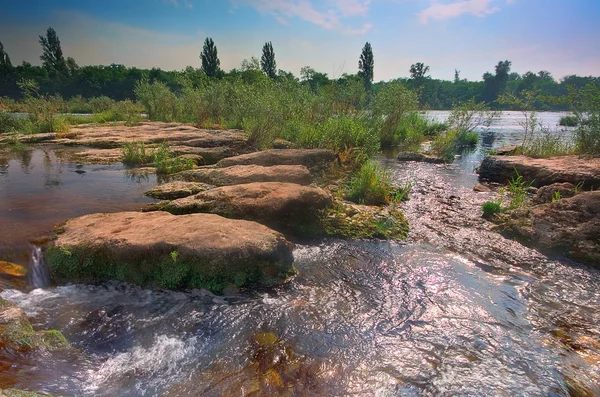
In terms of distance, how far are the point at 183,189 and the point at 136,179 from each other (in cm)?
191

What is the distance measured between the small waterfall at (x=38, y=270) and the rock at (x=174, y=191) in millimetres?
2606

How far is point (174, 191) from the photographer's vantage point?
6969 millimetres

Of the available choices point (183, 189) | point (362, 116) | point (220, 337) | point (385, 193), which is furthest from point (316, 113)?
point (220, 337)

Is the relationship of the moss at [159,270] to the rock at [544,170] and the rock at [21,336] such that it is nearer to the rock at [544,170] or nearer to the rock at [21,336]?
the rock at [21,336]

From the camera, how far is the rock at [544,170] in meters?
8.73

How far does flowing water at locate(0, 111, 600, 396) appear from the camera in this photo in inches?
105

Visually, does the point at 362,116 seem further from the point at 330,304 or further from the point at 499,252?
the point at 330,304

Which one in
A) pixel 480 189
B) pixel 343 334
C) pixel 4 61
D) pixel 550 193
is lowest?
pixel 343 334

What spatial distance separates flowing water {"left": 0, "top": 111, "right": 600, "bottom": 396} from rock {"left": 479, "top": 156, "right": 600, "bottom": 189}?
5116 mm

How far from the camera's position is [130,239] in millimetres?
4172

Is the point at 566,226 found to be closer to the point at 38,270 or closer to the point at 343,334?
the point at 343,334

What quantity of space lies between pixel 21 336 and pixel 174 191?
4.38m

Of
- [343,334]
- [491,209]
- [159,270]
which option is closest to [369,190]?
[491,209]

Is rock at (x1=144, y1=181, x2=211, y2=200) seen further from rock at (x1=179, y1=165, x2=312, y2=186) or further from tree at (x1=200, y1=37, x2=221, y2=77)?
tree at (x1=200, y1=37, x2=221, y2=77)
